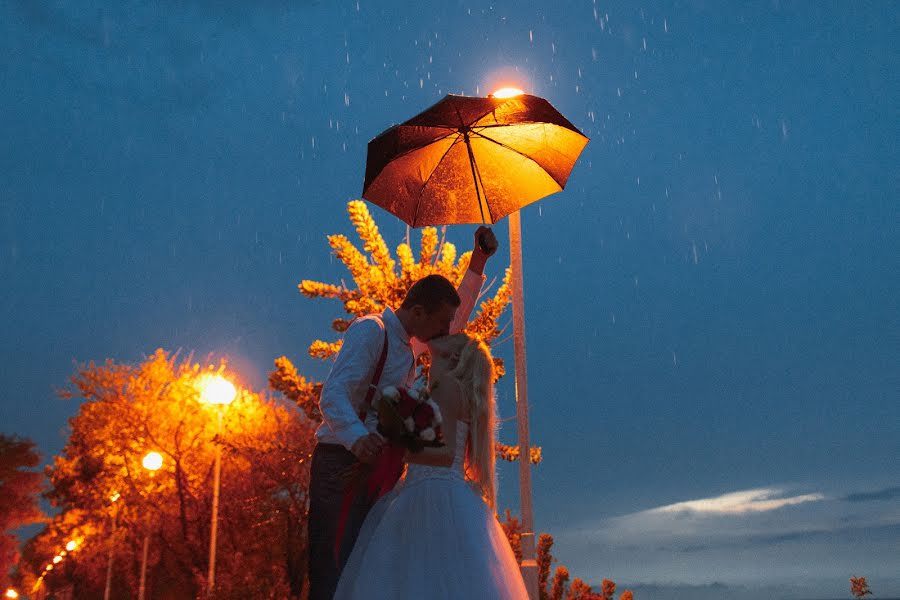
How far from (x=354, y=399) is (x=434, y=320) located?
704 millimetres

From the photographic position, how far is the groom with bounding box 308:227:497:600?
498 centimetres

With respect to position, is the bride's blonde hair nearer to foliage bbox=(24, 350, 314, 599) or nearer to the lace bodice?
the lace bodice

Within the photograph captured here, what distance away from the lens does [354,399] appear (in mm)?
5301

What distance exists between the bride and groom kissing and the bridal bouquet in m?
0.11

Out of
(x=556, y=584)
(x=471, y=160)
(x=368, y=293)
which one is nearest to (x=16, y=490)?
(x=368, y=293)

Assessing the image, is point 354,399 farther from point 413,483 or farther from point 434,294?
point 434,294

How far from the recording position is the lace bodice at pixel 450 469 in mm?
5359

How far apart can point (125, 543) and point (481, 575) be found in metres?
35.0

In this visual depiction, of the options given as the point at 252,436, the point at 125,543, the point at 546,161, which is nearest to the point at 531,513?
the point at 546,161

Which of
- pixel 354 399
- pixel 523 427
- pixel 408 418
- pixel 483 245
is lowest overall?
pixel 408 418

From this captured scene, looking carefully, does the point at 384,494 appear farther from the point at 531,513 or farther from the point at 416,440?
the point at 531,513

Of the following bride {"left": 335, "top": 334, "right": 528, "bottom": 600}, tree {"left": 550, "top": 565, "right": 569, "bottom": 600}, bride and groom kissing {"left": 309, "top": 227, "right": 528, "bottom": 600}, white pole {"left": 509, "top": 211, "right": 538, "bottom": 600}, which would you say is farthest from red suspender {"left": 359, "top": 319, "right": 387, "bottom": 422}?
tree {"left": 550, "top": 565, "right": 569, "bottom": 600}

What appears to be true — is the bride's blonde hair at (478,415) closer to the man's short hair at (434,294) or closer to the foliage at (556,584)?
the man's short hair at (434,294)

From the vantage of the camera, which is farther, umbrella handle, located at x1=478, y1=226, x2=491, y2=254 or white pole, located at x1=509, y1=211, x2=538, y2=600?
white pole, located at x1=509, y1=211, x2=538, y2=600
